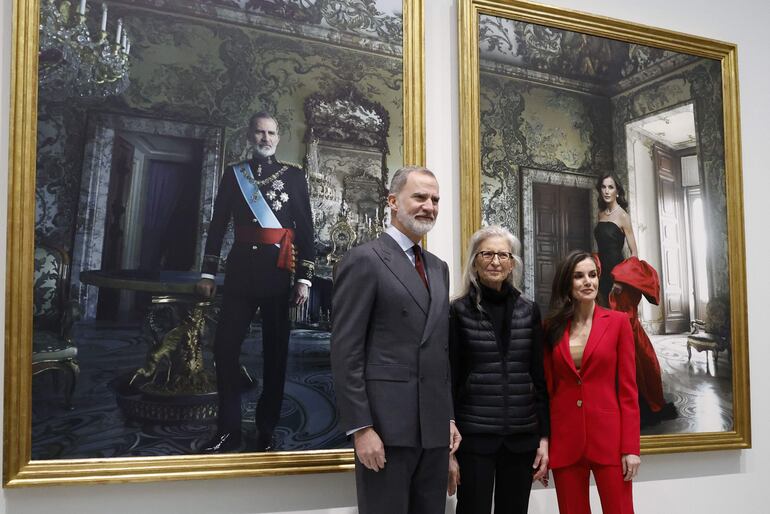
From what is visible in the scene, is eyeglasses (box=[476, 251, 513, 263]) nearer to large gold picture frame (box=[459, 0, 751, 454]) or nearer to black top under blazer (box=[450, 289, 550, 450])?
black top under blazer (box=[450, 289, 550, 450])

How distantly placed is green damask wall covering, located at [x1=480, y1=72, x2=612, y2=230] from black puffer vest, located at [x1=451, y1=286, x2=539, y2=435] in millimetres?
865

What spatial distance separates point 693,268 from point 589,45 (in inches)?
57.7

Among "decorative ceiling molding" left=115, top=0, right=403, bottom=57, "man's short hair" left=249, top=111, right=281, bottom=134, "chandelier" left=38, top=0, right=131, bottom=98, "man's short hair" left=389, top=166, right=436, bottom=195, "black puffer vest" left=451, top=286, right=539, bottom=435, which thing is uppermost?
"decorative ceiling molding" left=115, top=0, right=403, bottom=57

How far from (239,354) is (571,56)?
2.47m

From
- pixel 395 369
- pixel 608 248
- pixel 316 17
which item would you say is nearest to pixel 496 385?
pixel 395 369

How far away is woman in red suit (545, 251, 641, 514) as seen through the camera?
2.79m

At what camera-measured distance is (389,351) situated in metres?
2.37

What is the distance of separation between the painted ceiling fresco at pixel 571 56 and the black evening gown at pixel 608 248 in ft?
2.65

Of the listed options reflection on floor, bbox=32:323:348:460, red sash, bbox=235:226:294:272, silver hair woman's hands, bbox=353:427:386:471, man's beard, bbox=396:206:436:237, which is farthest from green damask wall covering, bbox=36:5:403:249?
silver hair woman's hands, bbox=353:427:386:471

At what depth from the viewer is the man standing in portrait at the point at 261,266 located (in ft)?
9.45

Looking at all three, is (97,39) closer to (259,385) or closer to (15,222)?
(15,222)

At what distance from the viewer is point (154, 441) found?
276cm

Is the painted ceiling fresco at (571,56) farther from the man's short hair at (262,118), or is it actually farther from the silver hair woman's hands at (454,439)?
the silver hair woman's hands at (454,439)

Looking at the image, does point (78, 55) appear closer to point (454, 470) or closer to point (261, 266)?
point (261, 266)
